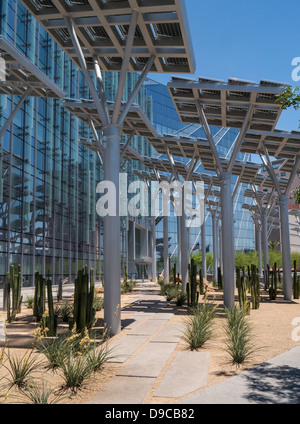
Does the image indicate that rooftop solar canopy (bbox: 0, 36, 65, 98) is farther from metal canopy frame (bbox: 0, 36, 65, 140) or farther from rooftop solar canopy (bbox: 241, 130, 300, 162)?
rooftop solar canopy (bbox: 241, 130, 300, 162)

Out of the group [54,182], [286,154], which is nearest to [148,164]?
[54,182]

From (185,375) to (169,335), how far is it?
3.12m

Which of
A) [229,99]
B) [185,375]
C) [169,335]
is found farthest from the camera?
[229,99]

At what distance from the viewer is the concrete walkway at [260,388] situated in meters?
4.37

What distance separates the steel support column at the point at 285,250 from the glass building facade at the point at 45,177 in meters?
9.78

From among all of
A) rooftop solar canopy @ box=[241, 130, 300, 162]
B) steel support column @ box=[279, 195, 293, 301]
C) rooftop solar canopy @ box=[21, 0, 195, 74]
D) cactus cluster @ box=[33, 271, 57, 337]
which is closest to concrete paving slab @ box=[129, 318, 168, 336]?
cactus cluster @ box=[33, 271, 57, 337]

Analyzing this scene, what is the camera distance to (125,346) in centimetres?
746

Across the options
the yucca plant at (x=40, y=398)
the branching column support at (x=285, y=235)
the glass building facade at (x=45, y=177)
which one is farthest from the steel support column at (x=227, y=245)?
the yucca plant at (x=40, y=398)

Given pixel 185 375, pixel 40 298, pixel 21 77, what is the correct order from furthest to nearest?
pixel 21 77, pixel 40 298, pixel 185 375

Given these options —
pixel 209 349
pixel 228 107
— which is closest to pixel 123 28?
pixel 228 107

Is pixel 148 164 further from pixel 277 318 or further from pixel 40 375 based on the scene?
pixel 40 375

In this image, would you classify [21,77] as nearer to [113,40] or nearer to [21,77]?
[21,77]

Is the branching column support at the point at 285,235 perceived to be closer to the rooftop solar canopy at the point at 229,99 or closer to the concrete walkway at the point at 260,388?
the rooftop solar canopy at the point at 229,99

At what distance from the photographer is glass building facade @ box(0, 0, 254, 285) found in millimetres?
21625
